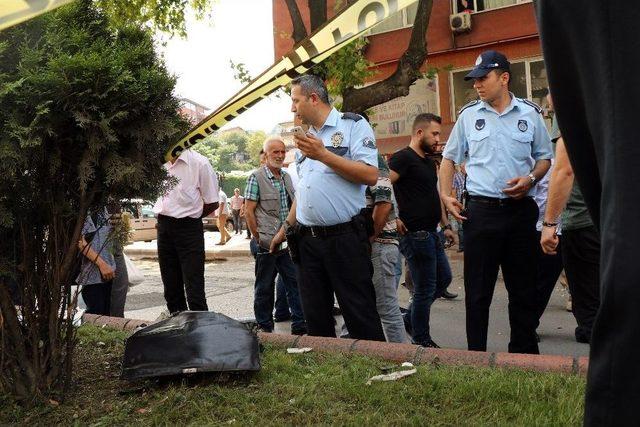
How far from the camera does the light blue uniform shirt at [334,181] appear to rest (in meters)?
4.16

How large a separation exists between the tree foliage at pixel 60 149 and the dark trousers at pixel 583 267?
2.65 metres

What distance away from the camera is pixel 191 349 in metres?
3.35

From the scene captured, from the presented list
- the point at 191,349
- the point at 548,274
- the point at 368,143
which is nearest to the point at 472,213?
the point at 368,143

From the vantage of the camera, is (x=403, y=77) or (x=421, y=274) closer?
(x=421, y=274)

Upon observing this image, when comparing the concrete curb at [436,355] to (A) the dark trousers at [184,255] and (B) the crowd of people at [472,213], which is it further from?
(A) the dark trousers at [184,255]

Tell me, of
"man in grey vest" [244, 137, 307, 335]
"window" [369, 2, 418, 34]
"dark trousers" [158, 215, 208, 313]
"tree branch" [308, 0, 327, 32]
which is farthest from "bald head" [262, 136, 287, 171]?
"window" [369, 2, 418, 34]

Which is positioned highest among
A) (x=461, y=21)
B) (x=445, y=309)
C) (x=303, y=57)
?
(x=461, y=21)

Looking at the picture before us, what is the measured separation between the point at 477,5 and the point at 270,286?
60.2 ft

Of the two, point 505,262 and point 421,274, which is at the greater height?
point 505,262

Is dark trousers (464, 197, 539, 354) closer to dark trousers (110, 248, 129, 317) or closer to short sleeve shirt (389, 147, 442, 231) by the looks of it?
short sleeve shirt (389, 147, 442, 231)

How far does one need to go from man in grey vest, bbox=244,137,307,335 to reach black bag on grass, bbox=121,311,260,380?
308 centimetres

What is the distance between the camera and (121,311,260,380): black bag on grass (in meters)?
3.28

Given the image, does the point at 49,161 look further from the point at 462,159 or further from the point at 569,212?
the point at 569,212

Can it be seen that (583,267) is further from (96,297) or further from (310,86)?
(96,297)
